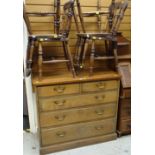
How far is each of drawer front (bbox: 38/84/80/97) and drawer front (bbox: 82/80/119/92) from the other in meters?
0.08

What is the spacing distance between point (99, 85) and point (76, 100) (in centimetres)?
27

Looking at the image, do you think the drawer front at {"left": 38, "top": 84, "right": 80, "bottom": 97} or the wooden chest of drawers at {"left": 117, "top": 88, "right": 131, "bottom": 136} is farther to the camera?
the wooden chest of drawers at {"left": 117, "top": 88, "right": 131, "bottom": 136}

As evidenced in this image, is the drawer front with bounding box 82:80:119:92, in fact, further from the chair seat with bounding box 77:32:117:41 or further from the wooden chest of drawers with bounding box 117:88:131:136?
the chair seat with bounding box 77:32:117:41

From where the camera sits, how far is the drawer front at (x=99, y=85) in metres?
2.03

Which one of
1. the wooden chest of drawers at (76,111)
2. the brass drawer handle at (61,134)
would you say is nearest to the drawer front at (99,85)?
the wooden chest of drawers at (76,111)

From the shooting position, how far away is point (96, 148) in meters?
2.11

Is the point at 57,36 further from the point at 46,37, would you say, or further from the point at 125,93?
the point at 125,93

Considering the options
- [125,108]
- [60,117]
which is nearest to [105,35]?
[125,108]

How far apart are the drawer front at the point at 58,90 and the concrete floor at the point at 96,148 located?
1.90 feet

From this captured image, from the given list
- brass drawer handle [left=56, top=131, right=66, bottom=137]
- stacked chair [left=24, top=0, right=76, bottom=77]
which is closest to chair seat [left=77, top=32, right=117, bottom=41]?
stacked chair [left=24, top=0, right=76, bottom=77]

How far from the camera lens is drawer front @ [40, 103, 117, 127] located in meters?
1.95

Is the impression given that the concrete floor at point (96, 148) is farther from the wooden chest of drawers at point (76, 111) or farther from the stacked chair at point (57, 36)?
the stacked chair at point (57, 36)
